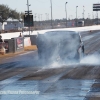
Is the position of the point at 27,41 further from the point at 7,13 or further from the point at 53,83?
the point at 7,13

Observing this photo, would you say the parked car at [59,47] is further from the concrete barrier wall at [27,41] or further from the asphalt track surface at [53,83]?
the concrete barrier wall at [27,41]

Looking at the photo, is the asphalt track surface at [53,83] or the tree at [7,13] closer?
the asphalt track surface at [53,83]

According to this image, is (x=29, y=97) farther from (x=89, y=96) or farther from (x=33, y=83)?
(x=33, y=83)

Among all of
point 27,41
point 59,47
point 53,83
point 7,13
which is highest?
point 7,13

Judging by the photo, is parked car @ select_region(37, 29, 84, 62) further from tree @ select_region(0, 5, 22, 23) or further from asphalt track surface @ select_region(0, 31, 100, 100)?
tree @ select_region(0, 5, 22, 23)

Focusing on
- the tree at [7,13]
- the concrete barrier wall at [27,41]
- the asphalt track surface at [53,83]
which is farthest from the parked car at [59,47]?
the tree at [7,13]

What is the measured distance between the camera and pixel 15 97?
11117mm

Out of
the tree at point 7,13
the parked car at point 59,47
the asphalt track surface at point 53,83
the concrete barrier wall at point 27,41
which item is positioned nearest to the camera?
the asphalt track surface at point 53,83

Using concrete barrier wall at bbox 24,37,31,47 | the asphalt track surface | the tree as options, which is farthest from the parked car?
the tree

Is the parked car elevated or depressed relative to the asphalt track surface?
elevated

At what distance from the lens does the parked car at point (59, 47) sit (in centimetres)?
2058

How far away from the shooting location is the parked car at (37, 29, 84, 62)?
20578mm

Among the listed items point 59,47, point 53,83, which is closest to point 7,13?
point 59,47

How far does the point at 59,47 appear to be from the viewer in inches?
811
